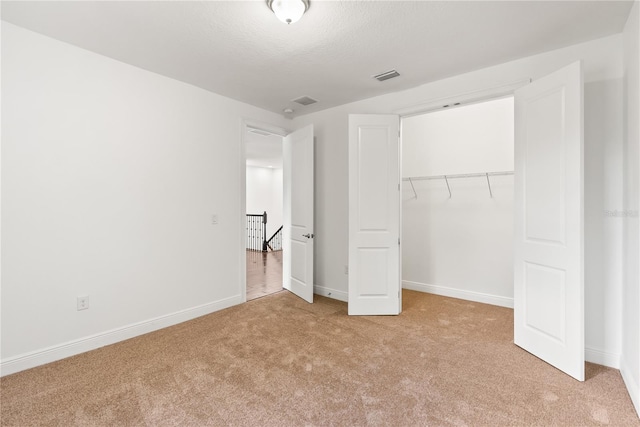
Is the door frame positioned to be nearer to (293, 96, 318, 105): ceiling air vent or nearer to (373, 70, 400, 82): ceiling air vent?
(293, 96, 318, 105): ceiling air vent

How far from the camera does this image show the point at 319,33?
233cm

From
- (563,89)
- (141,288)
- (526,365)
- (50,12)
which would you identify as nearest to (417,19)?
(563,89)

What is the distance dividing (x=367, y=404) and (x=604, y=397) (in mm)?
1543

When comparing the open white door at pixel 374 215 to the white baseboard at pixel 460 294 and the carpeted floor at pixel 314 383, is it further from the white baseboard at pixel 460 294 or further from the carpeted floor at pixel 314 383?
the white baseboard at pixel 460 294


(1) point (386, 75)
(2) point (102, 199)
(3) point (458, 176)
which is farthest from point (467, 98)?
(2) point (102, 199)

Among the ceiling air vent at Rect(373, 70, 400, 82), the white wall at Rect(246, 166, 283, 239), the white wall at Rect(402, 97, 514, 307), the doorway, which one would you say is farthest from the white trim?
the white wall at Rect(246, 166, 283, 239)

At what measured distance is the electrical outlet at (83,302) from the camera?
8.32 feet

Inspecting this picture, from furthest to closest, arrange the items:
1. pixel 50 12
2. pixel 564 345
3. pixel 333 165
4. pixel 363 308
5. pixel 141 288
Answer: pixel 333 165
pixel 363 308
pixel 141 288
pixel 564 345
pixel 50 12

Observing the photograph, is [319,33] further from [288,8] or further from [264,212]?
[264,212]

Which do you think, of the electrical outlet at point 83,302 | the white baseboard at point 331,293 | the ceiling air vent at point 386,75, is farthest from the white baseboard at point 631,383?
the electrical outlet at point 83,302

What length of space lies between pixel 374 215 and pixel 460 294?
1772 mm

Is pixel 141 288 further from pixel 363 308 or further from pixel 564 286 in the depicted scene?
pixel 564 286

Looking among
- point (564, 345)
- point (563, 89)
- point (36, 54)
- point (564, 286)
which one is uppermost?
point (36, 54)

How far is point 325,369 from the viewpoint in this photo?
7.38 ft
